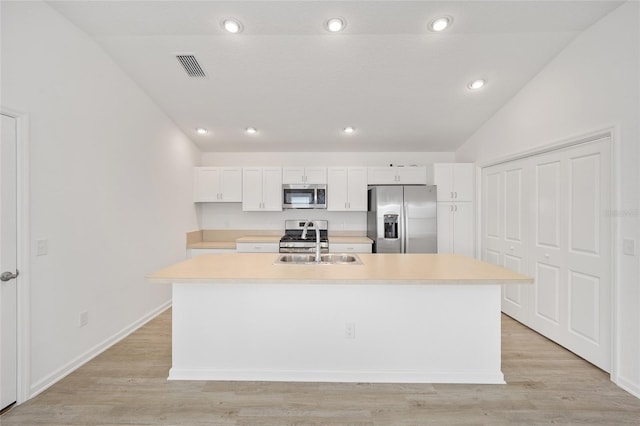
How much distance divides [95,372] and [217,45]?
3015 millimetres

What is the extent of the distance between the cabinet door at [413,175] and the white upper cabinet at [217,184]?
2.66m

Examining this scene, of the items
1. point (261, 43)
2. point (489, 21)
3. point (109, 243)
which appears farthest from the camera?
point (109, 243)

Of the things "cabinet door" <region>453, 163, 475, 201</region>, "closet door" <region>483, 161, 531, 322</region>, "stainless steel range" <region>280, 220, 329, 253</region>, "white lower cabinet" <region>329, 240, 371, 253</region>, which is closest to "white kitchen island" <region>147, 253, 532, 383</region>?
"closet door" <region>483, 161, 531, 322</region>

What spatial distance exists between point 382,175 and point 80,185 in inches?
149

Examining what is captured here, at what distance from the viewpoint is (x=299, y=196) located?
454cm

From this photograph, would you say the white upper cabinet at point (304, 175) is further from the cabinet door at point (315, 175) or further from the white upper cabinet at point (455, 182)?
the white upper cabinet at point (455, 182)

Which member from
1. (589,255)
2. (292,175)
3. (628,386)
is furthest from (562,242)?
(292,175)

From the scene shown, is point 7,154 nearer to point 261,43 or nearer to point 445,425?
point 261,43

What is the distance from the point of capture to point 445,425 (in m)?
1.72

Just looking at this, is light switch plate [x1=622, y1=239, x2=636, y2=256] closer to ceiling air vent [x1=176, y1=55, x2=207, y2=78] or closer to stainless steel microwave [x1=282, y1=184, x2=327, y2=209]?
stainless steel microwave [x1=282, y1=184, x2=327, y2=209]

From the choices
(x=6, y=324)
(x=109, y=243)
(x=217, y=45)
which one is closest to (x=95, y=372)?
(x=6, y=324)

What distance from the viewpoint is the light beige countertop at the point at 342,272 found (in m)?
1.89

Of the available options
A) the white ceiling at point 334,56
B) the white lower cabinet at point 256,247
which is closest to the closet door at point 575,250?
the white ceiling at point 334,56

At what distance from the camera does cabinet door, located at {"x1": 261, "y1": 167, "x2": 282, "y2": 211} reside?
4.57 metres
